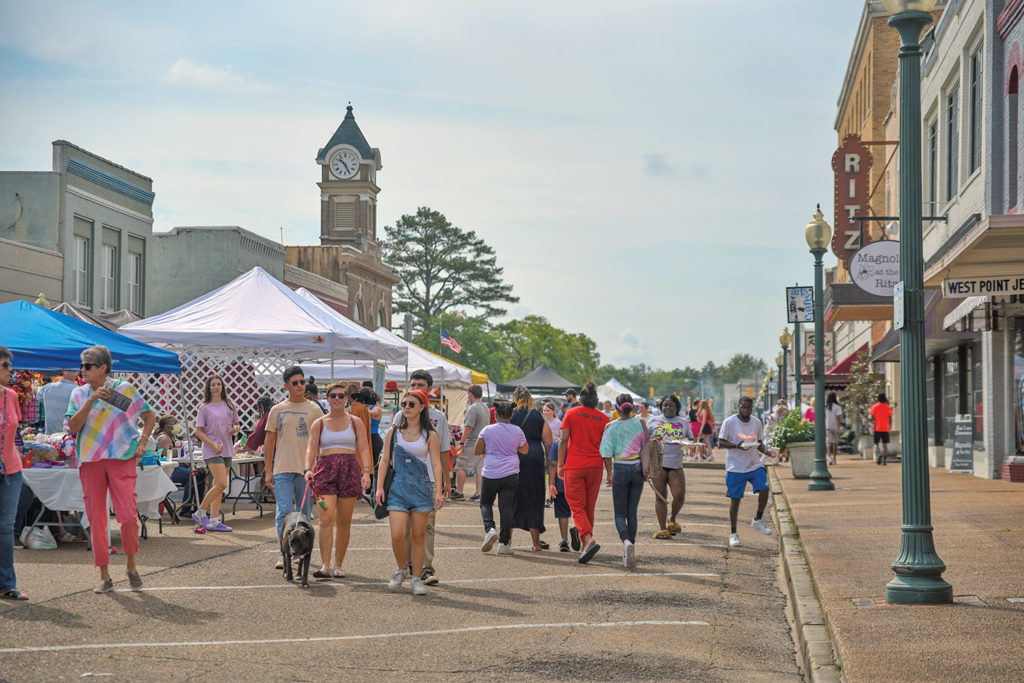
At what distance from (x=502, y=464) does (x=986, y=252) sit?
5683mm

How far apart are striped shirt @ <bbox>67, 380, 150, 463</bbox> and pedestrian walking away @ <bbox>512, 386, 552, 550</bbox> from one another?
4649mm

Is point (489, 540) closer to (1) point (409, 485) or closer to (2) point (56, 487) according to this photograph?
(1) point (409, 485)

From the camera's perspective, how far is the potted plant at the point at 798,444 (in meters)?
25.4

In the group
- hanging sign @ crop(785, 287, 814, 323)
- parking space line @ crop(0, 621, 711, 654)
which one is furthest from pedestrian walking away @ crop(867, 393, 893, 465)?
parking space line @ crop(0, 621, 711, 654)

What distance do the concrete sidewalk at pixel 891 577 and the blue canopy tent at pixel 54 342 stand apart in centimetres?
863

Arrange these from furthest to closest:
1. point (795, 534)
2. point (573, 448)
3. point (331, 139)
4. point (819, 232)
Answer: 1. point (331, 139)
2. point (819, 232)
3. point (795, 534)
4. point (573, 448)

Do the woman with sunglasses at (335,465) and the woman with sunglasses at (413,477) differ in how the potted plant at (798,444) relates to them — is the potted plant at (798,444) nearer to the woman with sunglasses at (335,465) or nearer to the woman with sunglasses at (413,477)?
the woman with sunglasses at (335,465)

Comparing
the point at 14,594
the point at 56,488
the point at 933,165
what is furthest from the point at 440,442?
the point at 933,165

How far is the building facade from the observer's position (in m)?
30.1

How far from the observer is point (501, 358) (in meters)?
87.9

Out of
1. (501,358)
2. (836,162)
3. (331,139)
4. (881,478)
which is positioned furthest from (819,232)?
(501,358)

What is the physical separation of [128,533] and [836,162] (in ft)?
80.8

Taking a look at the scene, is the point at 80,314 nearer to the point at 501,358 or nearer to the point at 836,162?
the point at 836,162

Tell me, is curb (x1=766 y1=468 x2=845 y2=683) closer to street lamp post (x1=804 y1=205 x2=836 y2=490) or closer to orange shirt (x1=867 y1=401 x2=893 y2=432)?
street lamp post (x1=804 y1=205 x2=836 y2=490)
